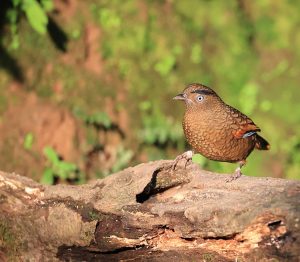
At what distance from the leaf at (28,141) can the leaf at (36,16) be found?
1.43m

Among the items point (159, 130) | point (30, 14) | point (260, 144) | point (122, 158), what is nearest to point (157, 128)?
point (159, 130)

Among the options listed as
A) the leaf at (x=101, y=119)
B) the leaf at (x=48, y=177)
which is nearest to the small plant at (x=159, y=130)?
the leaf at (x=101, y=119)

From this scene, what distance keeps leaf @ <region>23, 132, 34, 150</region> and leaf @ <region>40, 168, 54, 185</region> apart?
0.41 meters

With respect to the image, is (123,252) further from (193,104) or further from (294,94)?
(294,94)

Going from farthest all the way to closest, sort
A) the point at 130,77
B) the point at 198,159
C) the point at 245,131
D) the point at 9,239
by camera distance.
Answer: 1. the point at 130,77
2. the point at 198,159
3. the point at 245,131
4. the point at 9,239

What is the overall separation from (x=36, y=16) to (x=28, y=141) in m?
1.70

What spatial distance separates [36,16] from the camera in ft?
27.7

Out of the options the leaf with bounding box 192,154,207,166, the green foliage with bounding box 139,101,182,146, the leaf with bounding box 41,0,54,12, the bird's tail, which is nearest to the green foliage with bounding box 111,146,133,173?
the green foliage with bounding box 139,101,182,146

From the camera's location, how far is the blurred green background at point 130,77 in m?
8.78

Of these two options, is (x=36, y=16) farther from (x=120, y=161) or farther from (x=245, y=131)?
(x=245, y=131)

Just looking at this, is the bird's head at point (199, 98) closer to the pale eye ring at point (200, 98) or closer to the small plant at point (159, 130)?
the pale eye ring at point (200, 98)

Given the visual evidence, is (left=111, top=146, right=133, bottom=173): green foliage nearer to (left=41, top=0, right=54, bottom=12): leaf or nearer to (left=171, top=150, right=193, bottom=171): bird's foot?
(left=41, top=0, right=54, bottom=12): leaf

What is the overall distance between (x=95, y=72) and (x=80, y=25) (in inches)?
28.5

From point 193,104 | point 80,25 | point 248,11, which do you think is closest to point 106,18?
point 80,25
